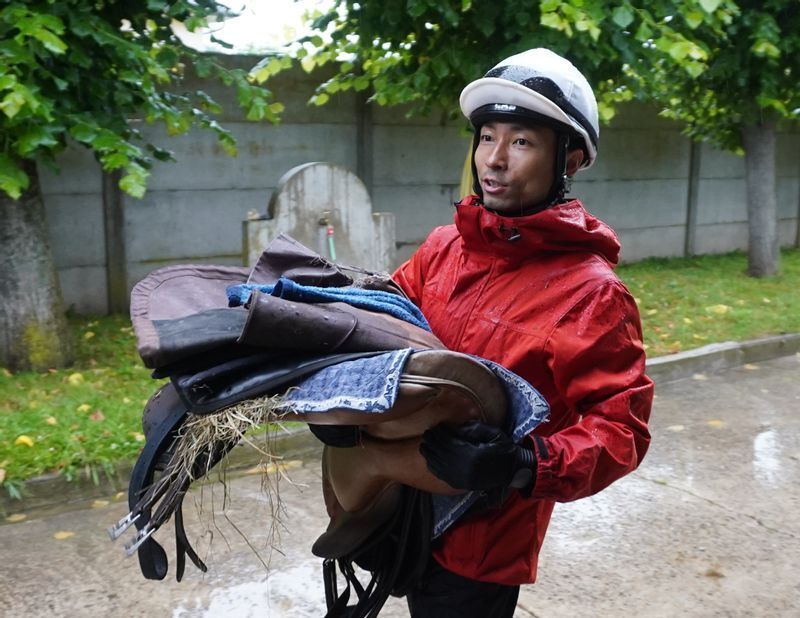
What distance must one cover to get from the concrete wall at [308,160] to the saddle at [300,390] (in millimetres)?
5276

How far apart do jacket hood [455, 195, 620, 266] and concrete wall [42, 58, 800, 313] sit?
210 inches

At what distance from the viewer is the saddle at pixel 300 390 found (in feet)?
5.01

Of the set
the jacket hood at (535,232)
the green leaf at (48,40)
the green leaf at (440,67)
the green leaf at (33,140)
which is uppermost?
the green leaf at (440,67)

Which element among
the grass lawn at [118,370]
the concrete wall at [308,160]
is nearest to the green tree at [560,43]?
the concrete wall at [308,160]

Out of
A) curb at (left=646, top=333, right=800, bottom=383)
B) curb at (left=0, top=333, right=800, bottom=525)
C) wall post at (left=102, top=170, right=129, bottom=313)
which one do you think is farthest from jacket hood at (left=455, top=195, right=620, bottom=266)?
wall post at (left=102, top=170, right=129, bottom=313)

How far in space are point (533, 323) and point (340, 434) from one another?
1.56ft

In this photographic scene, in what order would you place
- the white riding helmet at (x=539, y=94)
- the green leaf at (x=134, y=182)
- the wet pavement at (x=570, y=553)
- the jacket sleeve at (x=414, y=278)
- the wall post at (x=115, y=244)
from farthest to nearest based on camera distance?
the wall post at (x=115, y=244), the green leaf at (x=134, y=182), the wet pavement at (x=570, y=553), the jacket sleeve at (x=414, y=278), the white riding helmet at (x=539, y=94)

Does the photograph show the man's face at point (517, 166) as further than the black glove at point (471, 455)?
Yes

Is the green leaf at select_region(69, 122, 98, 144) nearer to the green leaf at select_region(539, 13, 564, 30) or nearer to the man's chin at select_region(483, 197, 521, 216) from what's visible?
the green leaf at select_region(539, 13, 564, 30)

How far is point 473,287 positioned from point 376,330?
444mm

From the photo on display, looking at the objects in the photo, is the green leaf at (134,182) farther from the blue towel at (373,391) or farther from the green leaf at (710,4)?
the green leaf at (710,4)

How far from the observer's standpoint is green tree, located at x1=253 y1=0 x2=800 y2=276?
18.2ft

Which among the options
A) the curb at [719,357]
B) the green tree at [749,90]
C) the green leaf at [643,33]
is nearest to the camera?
the green leaf at [643,33]

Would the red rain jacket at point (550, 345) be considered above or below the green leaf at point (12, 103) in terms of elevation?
below
